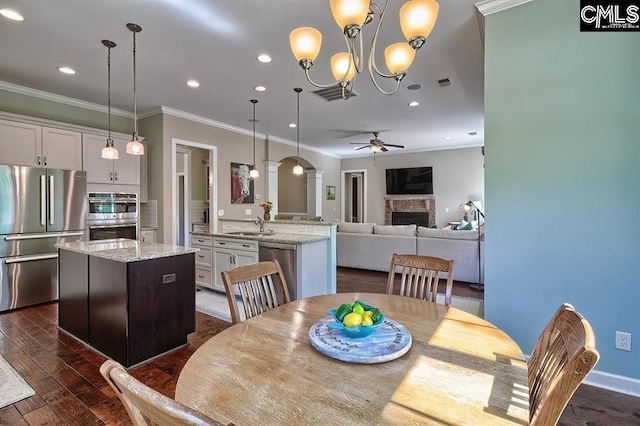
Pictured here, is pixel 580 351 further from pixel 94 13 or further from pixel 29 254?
pixel 29 254

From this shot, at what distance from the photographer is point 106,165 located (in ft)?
15.6

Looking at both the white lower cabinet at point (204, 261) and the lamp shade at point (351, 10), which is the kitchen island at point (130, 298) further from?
the lamp shade at point (351, 10)

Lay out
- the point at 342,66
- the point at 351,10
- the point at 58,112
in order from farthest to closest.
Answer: the point at 58,112
the point at 342,66
the point at 351,10

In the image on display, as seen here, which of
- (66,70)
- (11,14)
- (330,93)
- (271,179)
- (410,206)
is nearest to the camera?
(11,14)

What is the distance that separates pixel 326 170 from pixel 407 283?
25.8 ft

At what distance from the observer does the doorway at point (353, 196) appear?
33.8 feet

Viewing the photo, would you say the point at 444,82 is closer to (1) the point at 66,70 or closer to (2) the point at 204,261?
(2) the point at 204,261

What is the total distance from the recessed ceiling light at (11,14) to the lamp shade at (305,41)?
8.72ft

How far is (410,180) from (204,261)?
668 centimetres

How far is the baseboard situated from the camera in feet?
6.82

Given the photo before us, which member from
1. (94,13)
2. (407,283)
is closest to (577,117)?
(407,283)

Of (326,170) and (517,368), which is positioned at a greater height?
(326,170)

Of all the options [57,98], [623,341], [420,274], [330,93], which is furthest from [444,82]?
[57,98]

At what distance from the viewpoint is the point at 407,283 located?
2068mm
